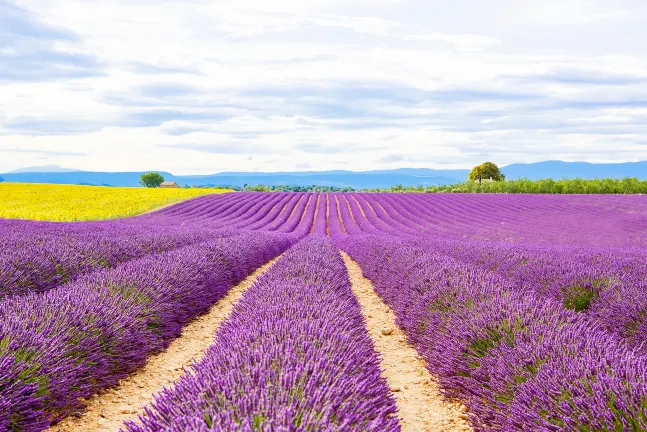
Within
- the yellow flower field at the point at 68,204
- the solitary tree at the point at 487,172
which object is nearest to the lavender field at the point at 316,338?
the yellow flower field at the point at 68,204

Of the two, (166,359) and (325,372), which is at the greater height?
(325,372)

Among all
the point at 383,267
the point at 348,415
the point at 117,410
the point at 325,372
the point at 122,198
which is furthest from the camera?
the point at 122,198

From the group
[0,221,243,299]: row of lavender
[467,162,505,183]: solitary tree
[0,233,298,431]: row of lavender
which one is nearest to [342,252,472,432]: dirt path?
[0,233,298,431]: row of lavender

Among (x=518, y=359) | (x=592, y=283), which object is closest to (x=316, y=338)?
(x=518, y=359)

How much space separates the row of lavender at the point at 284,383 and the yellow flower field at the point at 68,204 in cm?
2490

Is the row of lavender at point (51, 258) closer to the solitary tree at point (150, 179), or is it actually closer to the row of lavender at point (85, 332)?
the row of lavender at point (85, 332)

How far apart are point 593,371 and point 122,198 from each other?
38.9m

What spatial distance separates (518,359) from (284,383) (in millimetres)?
1820

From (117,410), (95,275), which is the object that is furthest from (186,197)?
(117,410)

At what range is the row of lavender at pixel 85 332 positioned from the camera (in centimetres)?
329

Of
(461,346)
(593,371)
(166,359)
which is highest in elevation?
(593,371)

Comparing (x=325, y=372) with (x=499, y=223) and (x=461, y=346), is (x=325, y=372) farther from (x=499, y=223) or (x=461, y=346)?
(x=499, y=223)

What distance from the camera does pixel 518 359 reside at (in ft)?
11.2

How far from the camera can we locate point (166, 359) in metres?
5.36
